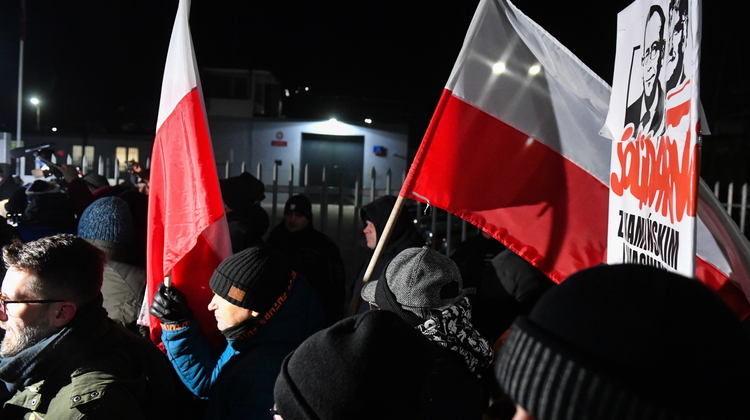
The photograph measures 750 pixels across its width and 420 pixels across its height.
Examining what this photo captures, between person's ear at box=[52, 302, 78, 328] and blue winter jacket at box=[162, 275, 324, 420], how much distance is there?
523mm

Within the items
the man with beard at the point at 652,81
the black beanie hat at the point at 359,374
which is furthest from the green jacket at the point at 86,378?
the man with beard at the point at 652,81

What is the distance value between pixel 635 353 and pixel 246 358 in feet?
5.89

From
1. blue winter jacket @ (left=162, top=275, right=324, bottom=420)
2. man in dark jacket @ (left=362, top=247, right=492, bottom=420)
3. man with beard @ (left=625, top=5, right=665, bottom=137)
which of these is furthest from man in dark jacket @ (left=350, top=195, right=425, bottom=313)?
man with beard @ (left=625, top=5, right=665, bottom=137)

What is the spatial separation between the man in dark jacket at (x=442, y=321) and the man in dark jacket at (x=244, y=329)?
0.45m

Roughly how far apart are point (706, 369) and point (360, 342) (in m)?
0.78

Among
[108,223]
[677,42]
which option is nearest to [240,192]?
[108,223]

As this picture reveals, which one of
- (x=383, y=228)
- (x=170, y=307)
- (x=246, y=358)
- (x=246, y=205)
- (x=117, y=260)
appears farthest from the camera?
(x=246, y=205)

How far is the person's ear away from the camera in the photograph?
83.7 inches

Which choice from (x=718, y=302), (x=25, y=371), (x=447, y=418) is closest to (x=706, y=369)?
(x=718, y=302)

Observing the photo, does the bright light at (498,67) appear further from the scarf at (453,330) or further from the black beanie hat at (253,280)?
the black beanie hat at (253,280)

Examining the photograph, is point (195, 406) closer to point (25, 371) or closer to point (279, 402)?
point (25, 371)

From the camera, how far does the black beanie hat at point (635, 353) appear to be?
2.49 feet

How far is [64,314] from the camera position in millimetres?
2145

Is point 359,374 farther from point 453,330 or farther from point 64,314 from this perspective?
point 64,314
